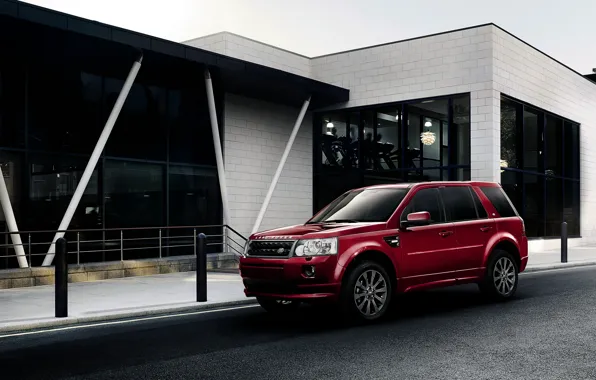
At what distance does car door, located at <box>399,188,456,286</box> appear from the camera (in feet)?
28.9

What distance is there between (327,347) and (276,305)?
264cm

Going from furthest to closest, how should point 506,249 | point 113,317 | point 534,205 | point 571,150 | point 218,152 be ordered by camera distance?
1. point 571,150
2. point 534,205
3. point 218,152
4. point 506,249
5. point 113,317

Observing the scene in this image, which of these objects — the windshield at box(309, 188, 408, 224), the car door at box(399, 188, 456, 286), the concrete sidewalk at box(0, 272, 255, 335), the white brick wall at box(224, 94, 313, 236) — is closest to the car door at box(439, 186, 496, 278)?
the car door at box(399, 188, 456, 286)

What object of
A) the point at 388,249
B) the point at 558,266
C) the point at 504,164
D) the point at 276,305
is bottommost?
the point at 558,266

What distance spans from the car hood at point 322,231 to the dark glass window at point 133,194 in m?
9.57

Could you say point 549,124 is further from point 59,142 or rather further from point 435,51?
point 59,142

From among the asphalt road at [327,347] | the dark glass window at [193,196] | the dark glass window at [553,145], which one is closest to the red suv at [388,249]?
the asphalt road at [327,347]

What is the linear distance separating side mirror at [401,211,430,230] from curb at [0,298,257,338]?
3.22 metres

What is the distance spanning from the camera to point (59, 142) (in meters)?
16.2

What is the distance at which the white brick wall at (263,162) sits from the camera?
21.7 metres

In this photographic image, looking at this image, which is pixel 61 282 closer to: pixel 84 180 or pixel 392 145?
pixel 84 180

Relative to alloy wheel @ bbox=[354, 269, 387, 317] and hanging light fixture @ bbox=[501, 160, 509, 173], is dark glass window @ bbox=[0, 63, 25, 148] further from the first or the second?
hanging light fixture @ bbox=[501, 160, 509, 173]

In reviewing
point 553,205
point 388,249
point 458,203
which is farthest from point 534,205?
point 388,249

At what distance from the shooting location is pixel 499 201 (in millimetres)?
10547
